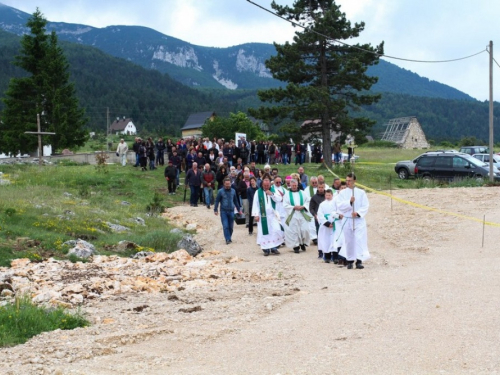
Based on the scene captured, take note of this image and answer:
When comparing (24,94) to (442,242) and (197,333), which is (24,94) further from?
(197,333)

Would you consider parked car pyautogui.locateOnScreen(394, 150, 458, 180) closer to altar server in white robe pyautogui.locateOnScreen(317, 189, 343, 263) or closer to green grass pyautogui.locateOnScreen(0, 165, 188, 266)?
green grass pyautogui.locateOnScreen(0, 165, 188, 266)

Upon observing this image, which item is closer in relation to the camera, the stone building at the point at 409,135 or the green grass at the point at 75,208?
the green grass at the point at 75,208

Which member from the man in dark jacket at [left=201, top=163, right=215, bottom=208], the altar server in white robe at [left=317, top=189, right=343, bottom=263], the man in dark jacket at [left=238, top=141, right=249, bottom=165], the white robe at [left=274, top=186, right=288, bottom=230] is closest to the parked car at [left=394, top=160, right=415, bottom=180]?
the man in dark jacket at [left=238, top=141, right=249, bottom=165]

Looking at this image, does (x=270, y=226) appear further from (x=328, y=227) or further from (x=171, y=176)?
(x=171, y=176)

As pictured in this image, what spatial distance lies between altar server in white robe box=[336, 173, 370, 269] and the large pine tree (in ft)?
147

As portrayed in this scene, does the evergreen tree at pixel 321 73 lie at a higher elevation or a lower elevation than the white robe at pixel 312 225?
higher

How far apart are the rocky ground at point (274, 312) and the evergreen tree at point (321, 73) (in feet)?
67.2

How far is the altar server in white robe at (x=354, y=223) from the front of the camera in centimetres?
1435

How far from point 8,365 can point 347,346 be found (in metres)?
3.71

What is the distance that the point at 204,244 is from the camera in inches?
781

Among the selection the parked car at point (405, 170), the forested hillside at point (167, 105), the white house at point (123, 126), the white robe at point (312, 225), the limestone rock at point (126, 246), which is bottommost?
the limestone rock at point (126, 246)

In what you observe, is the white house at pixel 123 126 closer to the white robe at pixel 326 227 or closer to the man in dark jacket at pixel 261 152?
the man in dark jacket at pixel 261 152

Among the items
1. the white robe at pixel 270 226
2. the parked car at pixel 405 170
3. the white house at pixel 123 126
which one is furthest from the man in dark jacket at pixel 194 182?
the white house at pixel 123 126

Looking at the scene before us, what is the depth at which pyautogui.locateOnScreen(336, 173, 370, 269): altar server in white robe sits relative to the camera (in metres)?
14.4
